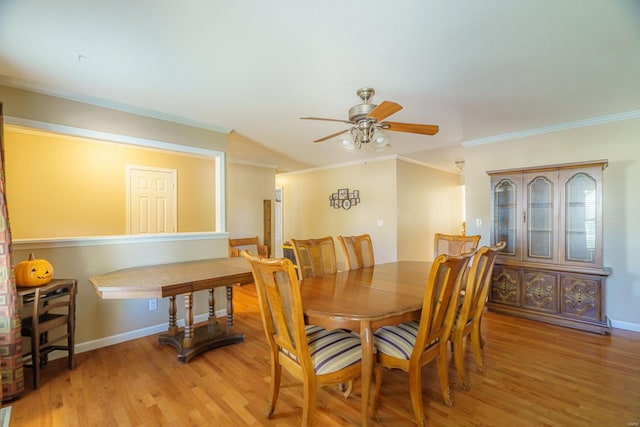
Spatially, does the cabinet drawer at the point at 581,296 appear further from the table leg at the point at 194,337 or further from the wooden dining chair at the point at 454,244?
the table leg at the point at 194,337

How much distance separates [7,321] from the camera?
6.36 ft

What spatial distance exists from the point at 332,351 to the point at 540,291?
119 inches

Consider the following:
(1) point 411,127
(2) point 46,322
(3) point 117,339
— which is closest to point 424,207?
(1) point 411,127

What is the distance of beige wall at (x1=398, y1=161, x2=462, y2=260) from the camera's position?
5191mm

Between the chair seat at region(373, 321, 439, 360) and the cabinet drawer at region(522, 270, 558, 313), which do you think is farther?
the cabinet drawer at region(522, 270, 558, 313)

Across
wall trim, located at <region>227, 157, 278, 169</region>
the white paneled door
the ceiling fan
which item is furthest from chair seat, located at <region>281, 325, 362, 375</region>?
wall trim, located at <region>227, 157, 278, 169</region>

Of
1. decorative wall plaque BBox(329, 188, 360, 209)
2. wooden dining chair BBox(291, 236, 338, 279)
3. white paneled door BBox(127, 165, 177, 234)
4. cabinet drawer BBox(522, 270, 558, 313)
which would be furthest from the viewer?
decorative wall plaque BBox(329, 188, 360, 209)

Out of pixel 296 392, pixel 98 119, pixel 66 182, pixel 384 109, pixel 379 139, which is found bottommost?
pixel 296 392

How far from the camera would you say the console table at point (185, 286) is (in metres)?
2.18

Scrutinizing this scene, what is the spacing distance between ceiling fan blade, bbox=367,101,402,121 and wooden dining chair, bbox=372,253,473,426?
106 cm

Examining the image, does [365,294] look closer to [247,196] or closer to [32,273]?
[32,273]

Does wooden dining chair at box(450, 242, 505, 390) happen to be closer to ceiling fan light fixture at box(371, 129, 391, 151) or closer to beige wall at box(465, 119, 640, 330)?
ceiling fan light fixture at box(371, 129, 391, 151)

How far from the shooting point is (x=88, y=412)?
1.85m

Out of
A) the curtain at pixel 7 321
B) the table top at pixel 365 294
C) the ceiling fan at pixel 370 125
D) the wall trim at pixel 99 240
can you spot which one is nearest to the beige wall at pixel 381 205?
the table top at pixel 365 294
